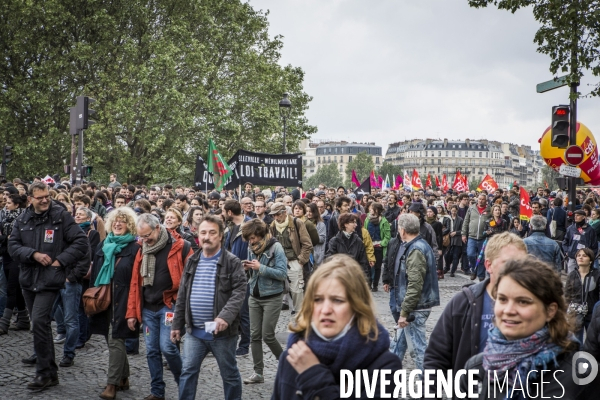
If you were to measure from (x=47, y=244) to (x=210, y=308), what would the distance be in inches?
93.3

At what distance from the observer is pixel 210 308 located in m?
5.64

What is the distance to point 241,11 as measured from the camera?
32.8 m

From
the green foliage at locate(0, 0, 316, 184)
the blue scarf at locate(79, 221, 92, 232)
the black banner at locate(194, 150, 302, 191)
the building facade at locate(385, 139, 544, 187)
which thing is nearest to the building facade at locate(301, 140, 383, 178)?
the building facade at locate(385, 139, 544, 187)

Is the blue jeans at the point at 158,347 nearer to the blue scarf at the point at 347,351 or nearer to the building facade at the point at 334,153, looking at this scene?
the blue scarf at the point at 347,351

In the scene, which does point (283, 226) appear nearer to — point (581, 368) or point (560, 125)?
point (560, 125)

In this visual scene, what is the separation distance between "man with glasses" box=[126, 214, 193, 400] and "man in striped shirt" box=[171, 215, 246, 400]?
1.93ft

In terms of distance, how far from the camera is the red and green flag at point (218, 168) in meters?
16.2

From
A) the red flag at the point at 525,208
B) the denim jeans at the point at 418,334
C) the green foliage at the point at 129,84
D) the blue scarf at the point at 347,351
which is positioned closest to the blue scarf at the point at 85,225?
the denim jeans at the point at 418,334

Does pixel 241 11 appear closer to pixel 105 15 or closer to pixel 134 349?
pixel 105 15

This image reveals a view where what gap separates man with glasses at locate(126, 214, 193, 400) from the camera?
6.31 metres

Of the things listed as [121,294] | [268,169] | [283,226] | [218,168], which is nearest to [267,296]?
[121,294]

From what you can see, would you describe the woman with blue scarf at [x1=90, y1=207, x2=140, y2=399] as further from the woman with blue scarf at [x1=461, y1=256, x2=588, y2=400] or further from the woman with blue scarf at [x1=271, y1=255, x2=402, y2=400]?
the woman with blue scarf at [x1=461, y1=256, x2=588, y2=400]

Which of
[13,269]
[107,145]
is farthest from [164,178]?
[13,269]

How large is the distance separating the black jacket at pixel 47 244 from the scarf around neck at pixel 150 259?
1036 mm
